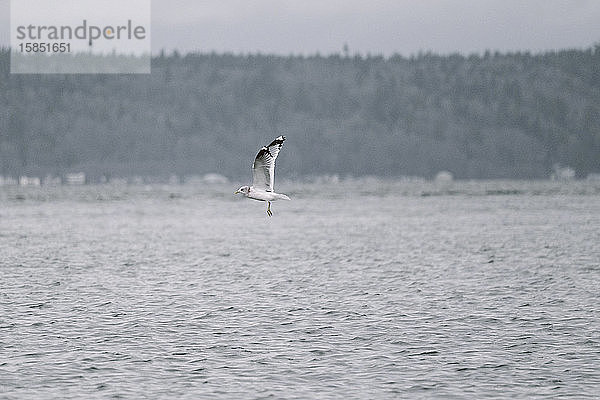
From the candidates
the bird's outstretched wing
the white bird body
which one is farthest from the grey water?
the bird's outstretched wing

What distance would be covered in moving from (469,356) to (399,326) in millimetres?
4868

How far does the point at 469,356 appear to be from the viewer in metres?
25.2

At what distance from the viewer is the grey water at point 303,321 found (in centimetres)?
2261

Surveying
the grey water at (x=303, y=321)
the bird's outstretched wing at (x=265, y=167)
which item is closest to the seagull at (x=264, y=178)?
the bird's outstretched wing at (x=265, y=167)

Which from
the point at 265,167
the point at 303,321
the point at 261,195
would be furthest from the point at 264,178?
the point at 303,321

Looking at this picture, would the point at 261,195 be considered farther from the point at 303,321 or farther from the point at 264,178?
the point at 303,321

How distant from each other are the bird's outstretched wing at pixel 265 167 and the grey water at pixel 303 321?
4.46 metres

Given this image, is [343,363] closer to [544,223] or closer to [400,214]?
[544,223]

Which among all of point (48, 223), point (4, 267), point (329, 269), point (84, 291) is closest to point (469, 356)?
point (84, 291)

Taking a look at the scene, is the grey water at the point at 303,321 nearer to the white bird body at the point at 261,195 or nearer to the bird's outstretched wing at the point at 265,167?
the white bird body at the point at 261,195

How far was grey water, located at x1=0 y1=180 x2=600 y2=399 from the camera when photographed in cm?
2261

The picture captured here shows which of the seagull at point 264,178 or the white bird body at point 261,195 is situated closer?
the seagull at point 264,178

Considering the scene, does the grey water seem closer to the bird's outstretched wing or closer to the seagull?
the seagull

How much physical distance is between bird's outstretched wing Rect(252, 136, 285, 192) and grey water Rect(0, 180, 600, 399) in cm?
446
